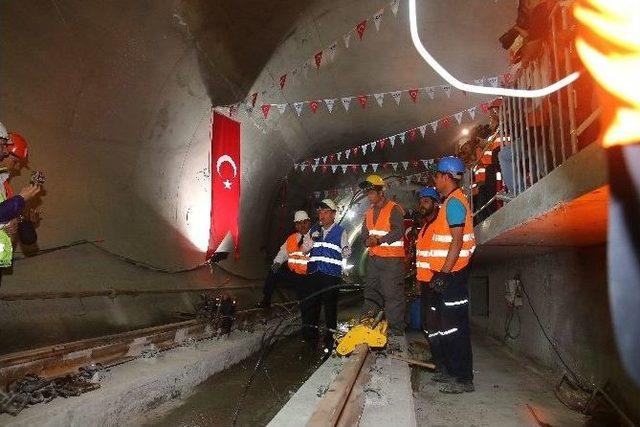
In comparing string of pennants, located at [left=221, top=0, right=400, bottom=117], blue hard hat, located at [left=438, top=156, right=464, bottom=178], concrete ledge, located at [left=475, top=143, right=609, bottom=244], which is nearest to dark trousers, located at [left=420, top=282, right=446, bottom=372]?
concrete ledge, located at [left=475, top=143, right=609, bottom=244]

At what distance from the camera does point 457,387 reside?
4.30 metres

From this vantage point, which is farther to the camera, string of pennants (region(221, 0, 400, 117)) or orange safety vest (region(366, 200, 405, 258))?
string of pennants (region(221, 0, 400, 117))

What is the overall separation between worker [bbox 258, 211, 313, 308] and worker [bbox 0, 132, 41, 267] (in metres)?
3.78

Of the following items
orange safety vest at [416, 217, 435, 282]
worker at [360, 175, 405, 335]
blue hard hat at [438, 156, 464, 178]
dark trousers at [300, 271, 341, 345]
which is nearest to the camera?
blue hard hat at [438, 156, 464, 178]

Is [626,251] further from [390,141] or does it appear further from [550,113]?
[390,141]

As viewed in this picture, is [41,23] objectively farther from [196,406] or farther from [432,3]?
[432,3]

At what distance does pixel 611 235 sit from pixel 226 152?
24.9 feet

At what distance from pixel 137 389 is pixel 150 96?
417 cm

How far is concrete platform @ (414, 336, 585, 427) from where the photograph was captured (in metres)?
3.66

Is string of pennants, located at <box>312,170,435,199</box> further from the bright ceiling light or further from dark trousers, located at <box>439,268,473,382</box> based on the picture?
the bright ceiling light

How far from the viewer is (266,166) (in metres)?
11.3

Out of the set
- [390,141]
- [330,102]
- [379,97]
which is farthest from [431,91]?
[390,141]

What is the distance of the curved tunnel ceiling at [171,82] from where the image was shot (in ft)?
16.1

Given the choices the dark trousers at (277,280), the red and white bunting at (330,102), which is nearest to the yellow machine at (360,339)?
the dark trousers at (277,280)
